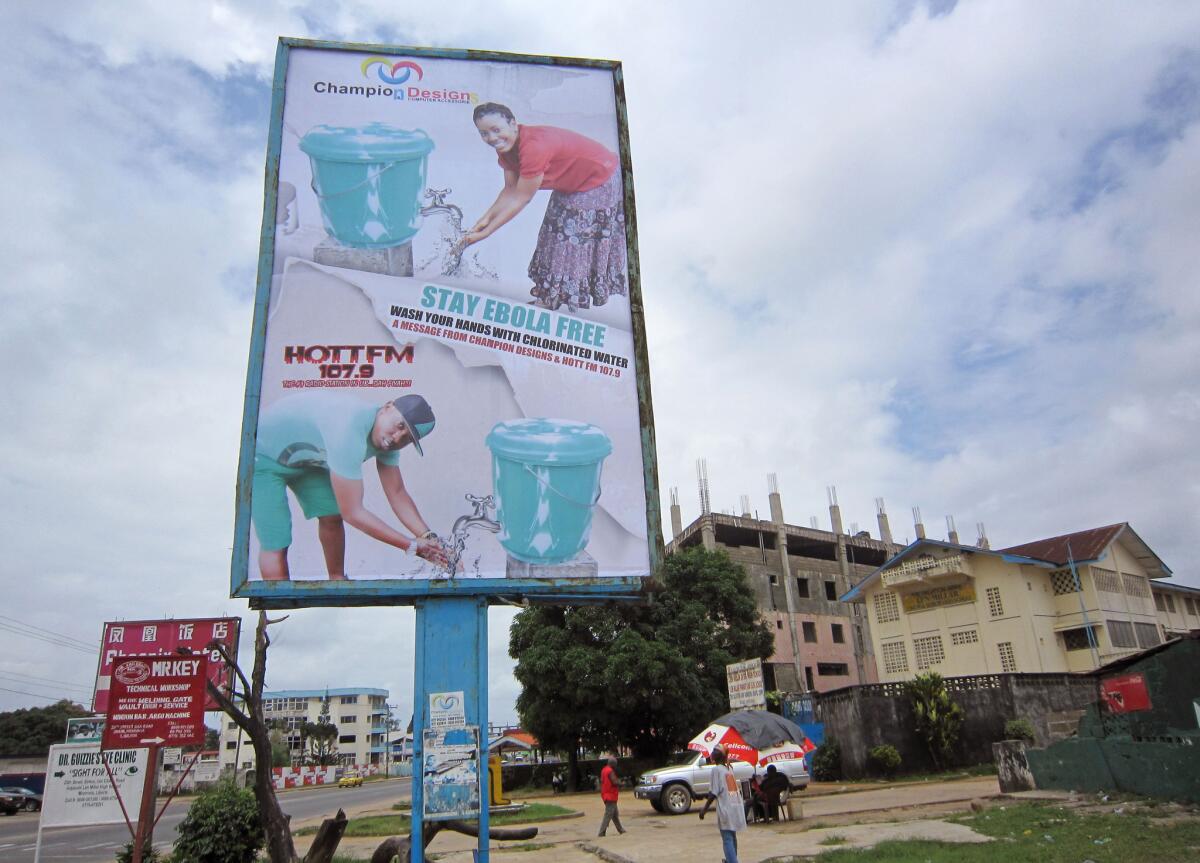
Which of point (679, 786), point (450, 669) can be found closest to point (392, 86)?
point (450, 669)

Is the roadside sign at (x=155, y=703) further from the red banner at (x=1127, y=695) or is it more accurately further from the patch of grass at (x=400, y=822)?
the red banner at (x=1127, y=695)

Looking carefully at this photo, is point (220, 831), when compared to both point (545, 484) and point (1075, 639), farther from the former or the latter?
point (1075, 639)

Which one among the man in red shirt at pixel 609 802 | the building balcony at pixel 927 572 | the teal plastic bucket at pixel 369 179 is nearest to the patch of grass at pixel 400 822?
Result: the man in red shirt at pixel 609 802

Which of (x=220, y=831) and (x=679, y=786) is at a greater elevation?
(x=220, y=831)

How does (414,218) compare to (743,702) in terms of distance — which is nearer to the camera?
(414,218)

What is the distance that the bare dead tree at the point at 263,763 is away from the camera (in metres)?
9.13

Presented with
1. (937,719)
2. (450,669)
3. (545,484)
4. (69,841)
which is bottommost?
(69,841)

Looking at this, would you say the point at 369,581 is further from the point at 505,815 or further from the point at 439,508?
the point at 505,815

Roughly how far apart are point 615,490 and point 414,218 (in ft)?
14.2

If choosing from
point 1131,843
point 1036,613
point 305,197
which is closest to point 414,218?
point 305,197

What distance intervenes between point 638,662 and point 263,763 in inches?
810

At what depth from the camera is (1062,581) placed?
33531 mm

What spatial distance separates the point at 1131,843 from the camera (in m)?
9.59

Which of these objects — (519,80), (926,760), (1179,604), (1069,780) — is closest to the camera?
(519,80)
